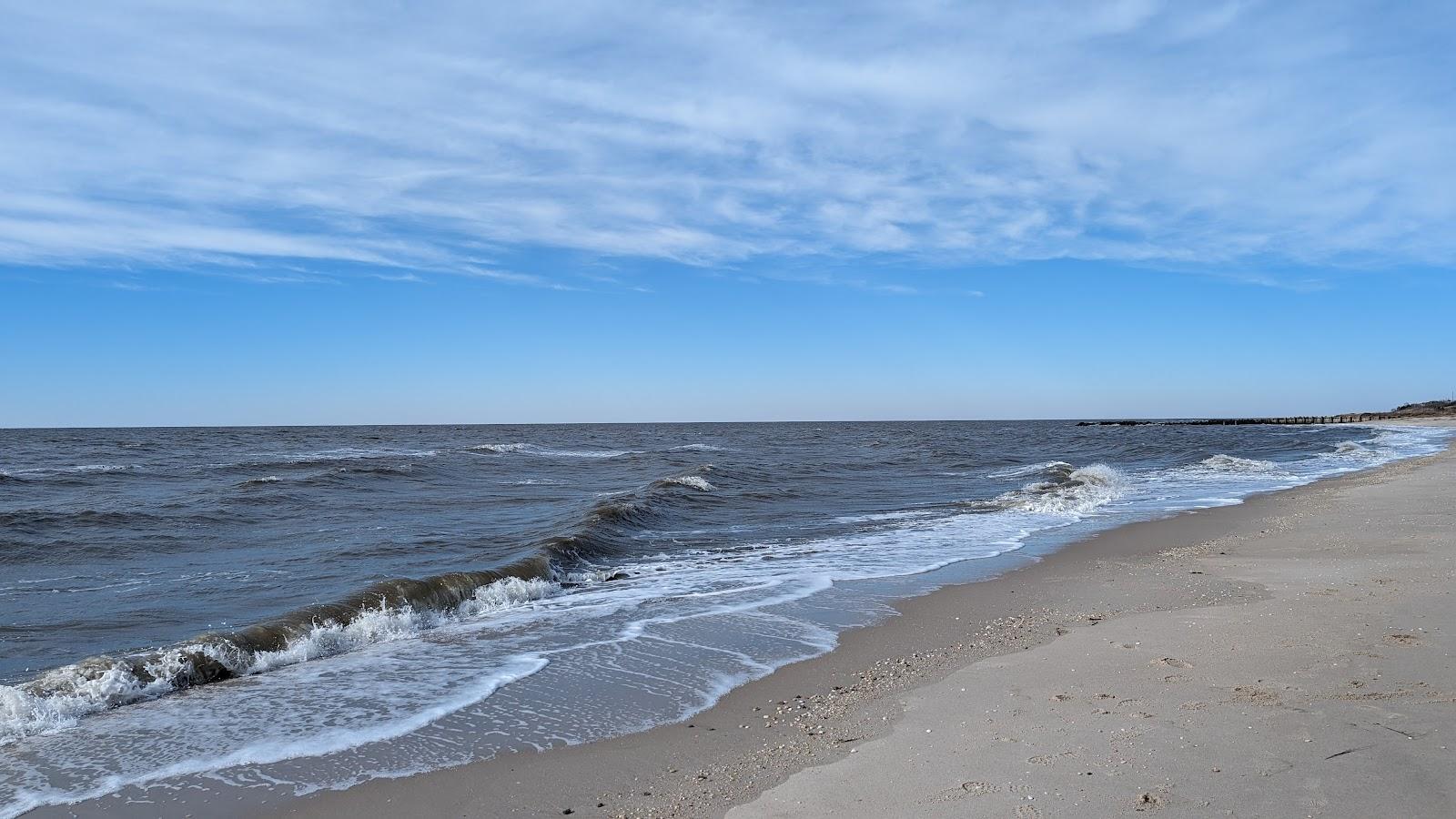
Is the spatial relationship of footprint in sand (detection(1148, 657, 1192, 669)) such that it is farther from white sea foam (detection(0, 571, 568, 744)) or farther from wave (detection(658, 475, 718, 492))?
wave (detection(658, 475, 718, 492))

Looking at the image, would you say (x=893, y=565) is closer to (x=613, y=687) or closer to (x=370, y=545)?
(x=613, y=687)

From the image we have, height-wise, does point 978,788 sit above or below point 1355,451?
below

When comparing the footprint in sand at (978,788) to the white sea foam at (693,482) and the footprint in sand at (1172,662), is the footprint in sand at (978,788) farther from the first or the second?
the white sea foam at (693,482)

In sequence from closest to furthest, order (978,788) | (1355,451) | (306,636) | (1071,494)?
(978,788), (306,636), (1071,494), (1355,451)

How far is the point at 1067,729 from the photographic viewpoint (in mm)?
4668

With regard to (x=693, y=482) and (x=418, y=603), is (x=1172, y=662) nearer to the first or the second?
(x=418, y=603)

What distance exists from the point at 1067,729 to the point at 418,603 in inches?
284

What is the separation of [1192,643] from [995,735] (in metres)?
2.68

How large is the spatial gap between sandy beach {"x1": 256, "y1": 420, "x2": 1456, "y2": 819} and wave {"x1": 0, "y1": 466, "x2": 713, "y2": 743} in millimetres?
2965

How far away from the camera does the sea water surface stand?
543 centimetres

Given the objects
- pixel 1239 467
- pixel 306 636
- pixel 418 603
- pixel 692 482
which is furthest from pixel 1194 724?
pixel 1239 467

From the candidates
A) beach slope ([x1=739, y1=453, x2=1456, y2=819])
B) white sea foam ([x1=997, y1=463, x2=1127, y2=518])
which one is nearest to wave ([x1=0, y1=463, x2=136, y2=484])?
white sea foam ([x1=997, y1=463, x2=1127, y2=518])

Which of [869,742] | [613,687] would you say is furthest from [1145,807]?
[613,687]

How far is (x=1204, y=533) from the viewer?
13.6m
